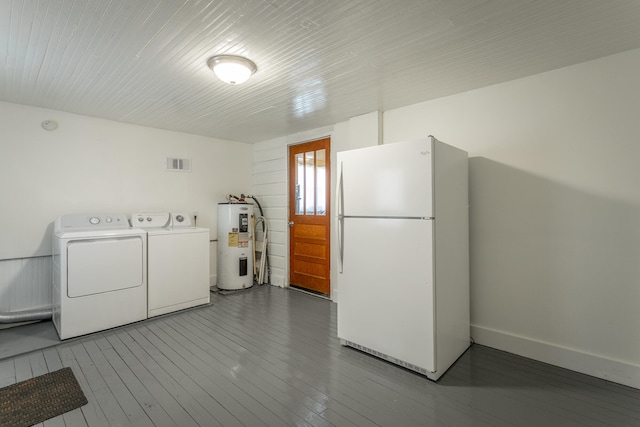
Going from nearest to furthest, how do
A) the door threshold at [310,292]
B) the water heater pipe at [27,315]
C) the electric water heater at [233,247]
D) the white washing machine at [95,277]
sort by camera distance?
the white washing machine at [95,277] < the water heater pipe at [27,315] < the door threshold at [310,292] < the electric water heater at [233,247]

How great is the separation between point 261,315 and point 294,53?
9.39ft

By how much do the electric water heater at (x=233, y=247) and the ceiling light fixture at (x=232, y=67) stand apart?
257cm

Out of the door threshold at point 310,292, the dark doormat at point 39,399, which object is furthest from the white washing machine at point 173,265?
the door threshold at point 310,292

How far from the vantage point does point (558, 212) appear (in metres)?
2.46

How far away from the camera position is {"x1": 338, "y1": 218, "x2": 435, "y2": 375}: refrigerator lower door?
88.0 inches

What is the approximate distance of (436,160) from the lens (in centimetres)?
223

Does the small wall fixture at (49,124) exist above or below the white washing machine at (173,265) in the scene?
above

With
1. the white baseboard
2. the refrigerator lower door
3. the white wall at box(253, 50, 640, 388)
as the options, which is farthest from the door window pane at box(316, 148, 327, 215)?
the white baseboard

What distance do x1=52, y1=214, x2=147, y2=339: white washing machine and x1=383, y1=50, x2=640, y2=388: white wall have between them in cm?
365

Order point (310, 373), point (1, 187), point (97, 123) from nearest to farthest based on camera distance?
1. point (310, 373)
2. point (1, 187)
3. point (97, 123)

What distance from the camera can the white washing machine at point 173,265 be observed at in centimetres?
352

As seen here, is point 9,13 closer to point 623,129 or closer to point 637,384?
point 623,129

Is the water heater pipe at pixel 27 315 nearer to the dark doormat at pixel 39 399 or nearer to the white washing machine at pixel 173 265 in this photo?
the white washing machine at pixel 173 265

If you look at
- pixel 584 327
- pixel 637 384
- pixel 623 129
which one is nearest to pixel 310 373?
pixel 584 327
